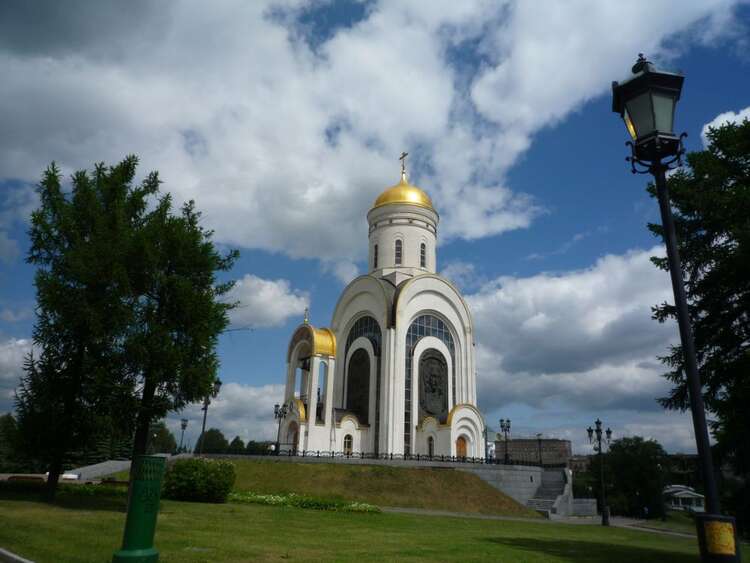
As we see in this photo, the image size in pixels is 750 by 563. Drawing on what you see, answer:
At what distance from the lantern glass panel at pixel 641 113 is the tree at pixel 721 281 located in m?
8.38

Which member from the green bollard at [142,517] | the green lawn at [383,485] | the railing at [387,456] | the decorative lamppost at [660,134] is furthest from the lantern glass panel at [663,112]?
the railing at [387,456]

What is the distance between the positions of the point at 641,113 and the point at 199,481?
60.5ft

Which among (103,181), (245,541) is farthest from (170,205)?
(245,541)

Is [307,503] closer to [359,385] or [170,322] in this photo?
[170,322]

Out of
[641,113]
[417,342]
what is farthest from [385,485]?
[641,113]

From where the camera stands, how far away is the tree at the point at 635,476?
→ 159 feet

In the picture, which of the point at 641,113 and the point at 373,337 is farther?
the point at 373,337

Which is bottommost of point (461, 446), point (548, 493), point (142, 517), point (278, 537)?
point (278, 537)

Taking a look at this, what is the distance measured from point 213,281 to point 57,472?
7832mm

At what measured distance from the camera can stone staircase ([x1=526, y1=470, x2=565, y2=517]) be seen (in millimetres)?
27969

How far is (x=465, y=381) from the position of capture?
128 feet

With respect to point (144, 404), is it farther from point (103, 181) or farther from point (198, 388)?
point (103, 181)

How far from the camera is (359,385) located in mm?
38250

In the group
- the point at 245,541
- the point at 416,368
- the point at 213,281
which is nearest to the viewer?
the point at 245,541
